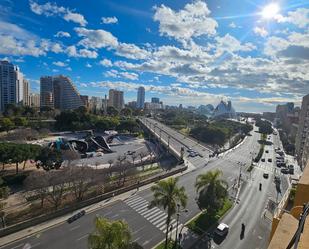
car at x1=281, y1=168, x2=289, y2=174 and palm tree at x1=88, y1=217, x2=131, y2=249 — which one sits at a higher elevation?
palm tree at x1=88, y1=217, x2=131, y2=249

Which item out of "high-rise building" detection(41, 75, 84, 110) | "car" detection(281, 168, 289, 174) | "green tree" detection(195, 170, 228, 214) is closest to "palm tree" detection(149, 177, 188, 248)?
"green tree" detection(195, 170, 228, 214)

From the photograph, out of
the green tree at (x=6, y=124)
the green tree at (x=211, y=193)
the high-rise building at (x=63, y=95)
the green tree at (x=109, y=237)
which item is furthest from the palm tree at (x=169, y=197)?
the high-rise building at (x=63, y=95)

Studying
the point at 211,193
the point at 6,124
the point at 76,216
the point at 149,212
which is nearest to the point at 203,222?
the point at 211,193

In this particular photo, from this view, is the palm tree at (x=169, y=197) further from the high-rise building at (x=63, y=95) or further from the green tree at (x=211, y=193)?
the high-rise building at (x=63, y=95)

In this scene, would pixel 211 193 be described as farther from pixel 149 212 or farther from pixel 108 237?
pixel 108 237

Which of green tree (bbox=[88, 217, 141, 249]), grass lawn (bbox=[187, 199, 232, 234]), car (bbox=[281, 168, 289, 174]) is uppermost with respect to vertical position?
green tree (bbox=[88, 217, 141, 249])

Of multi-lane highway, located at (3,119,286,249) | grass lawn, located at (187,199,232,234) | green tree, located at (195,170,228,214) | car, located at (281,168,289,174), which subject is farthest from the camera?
car, located at (281,168,289,174)

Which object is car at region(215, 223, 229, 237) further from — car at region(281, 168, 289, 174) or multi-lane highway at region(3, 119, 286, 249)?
car at region(281, 168, 289, 174)
